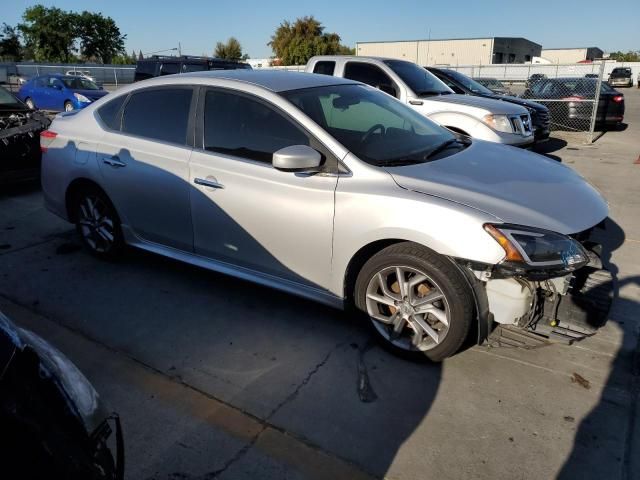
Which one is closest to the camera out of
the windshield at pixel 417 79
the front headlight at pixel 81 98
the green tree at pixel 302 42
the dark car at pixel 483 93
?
the windshield at pixel 417 79

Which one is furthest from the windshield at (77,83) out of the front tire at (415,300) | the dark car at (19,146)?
the front tire at (415,300)

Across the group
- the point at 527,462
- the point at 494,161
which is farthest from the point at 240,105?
the point at 527,462

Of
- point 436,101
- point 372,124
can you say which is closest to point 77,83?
point 436,101

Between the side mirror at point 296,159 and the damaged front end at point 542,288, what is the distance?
1.12 metres

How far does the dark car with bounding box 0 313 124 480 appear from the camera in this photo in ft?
4.47

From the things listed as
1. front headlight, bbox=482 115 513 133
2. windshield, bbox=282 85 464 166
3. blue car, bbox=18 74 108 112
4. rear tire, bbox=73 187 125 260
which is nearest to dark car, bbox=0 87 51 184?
rear tire, bbox=73 187 125 260

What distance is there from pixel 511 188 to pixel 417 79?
5853 mm

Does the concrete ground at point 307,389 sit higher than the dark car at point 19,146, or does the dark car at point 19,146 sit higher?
the dark car at point 19,146

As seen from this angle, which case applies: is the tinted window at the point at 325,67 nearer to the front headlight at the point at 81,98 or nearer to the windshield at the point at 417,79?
the windshield at the point at 417,79

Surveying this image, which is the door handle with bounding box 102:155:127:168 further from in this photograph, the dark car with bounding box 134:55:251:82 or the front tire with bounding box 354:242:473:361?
the dark car with bounding box 134:55:251:82

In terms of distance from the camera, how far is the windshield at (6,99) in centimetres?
848

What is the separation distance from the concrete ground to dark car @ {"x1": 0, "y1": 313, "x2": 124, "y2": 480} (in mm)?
804

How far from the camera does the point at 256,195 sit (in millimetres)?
3521

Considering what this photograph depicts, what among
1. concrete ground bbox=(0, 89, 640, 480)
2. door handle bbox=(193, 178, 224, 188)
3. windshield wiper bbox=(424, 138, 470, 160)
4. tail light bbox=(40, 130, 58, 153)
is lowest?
concrete ground bbox=(0, 89, 640, 480)
